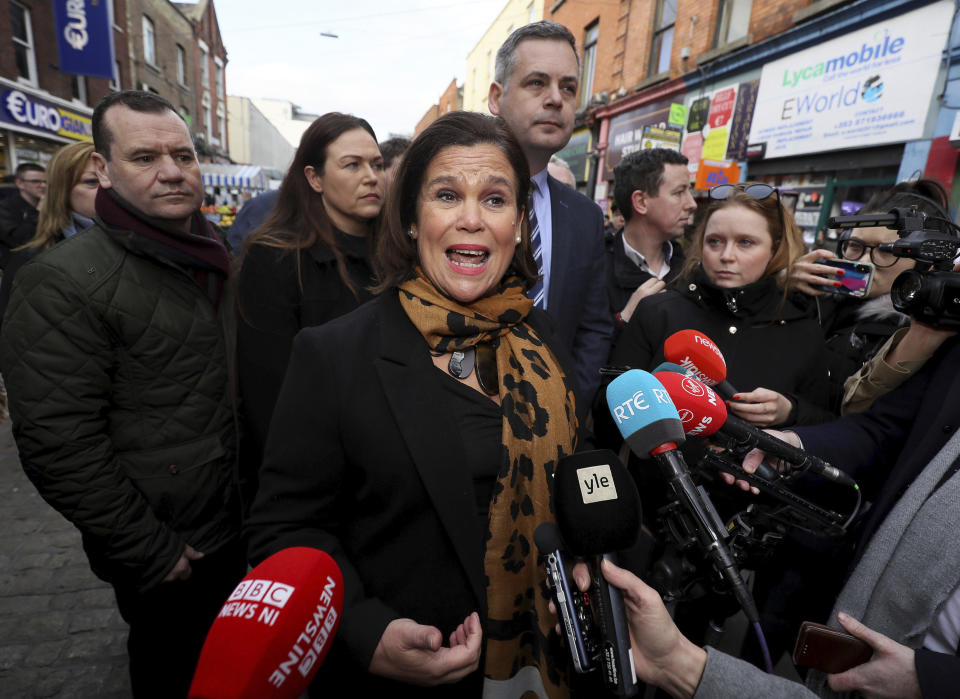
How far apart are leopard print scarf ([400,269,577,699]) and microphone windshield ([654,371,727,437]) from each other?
0.36 meters

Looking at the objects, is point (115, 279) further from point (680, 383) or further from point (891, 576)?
point (891, 576)

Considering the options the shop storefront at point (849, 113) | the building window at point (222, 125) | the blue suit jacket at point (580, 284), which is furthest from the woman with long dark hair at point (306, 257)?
the building window at point (222, 125)

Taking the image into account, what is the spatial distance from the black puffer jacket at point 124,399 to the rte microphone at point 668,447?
159cm

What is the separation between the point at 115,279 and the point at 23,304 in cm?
27

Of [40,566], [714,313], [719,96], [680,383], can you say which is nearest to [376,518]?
[680,383]

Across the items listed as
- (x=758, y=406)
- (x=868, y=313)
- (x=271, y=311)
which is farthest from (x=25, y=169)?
(x=868, y=313)

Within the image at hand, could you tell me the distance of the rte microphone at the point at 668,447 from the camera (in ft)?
3.67

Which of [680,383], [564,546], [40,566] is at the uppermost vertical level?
[680,383]

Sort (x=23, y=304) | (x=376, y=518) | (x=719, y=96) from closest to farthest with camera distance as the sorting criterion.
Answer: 1. (x=376, y=518)
2. (x=23, y=304)
3. (x=719, y=96)

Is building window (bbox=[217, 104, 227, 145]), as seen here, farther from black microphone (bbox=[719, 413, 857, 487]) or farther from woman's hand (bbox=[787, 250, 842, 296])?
black microphone (bbox=[719, 413, 857, 487])

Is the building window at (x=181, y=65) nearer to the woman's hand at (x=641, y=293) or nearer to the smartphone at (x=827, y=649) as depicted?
the woman's hand at (x=641, y=293)

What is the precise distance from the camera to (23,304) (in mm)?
1674

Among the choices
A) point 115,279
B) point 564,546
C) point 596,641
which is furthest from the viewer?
point 115,279

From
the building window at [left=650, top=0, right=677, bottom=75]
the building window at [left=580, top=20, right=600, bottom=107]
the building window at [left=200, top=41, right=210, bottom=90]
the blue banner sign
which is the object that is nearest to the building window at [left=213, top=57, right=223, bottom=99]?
the building window at [left=200, top=41, right=210, bottom=90]
